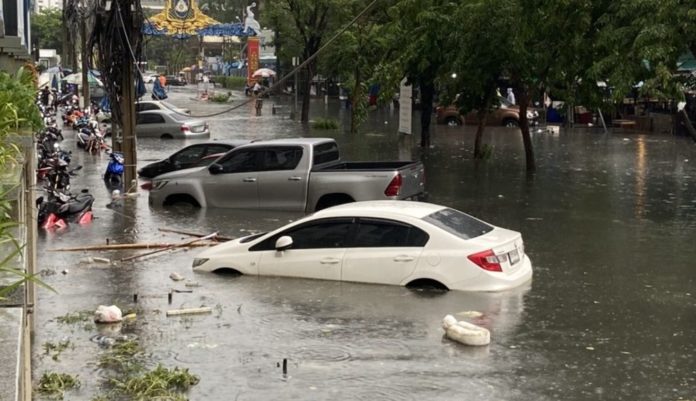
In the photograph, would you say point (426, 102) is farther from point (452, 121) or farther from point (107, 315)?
point (107, 315)

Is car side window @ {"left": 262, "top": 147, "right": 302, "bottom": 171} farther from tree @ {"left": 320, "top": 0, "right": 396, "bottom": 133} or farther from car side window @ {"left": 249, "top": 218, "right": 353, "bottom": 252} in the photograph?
tree @ {"left": 320, "top": 0, "right": 396, "bottom": 133}

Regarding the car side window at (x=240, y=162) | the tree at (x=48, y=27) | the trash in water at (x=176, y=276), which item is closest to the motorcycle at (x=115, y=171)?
the car side window at (x=240, y=162)

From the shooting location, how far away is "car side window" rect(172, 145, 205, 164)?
2631 cm

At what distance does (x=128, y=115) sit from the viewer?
75.9 feet

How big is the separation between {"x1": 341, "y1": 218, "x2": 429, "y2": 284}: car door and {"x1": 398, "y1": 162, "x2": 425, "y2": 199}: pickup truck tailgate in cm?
531

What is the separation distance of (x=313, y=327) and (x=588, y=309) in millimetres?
3423

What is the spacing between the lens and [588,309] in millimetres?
12133

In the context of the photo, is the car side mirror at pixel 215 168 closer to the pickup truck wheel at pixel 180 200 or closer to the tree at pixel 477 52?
the pickup truck wheel at pixel 180 200

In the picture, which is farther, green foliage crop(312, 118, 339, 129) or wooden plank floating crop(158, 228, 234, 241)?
green foliage crop(312, 118, 339, 129)

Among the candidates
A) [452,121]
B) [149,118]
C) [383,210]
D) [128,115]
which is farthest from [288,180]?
[452,121]

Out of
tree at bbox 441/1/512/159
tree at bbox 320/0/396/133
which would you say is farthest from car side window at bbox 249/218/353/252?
tree at bbox 320/0/396/133

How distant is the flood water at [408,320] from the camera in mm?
9117

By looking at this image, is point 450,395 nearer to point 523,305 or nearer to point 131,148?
point 523,305

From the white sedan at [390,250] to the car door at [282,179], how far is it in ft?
19.3
